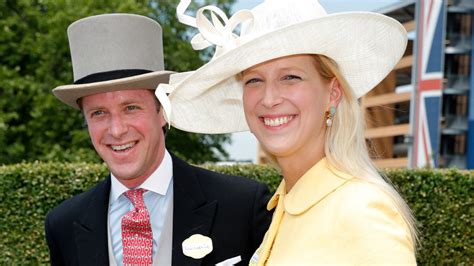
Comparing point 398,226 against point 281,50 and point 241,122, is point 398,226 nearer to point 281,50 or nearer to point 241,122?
point 281,50

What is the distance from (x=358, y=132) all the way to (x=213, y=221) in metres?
1.17

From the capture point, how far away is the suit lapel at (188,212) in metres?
3.03

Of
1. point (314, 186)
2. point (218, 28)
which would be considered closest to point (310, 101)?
point (314, 186)

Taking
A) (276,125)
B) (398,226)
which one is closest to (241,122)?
(276,125)

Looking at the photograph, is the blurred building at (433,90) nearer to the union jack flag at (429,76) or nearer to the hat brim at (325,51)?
the union jack flag at (429,76)

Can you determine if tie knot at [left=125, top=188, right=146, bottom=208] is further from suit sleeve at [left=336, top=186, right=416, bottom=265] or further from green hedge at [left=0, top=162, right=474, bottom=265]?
green hedge at [left=0, top=162, right=474, bottom=265]

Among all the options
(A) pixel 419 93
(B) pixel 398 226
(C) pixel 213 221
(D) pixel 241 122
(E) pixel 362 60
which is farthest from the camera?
(A) pixel 419 93

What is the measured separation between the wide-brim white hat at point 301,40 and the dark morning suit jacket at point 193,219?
767mm

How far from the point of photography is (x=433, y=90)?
38.3 meters

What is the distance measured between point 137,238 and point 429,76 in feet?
120

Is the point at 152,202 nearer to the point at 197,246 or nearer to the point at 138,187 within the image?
the point at 138,187

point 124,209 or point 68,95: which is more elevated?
point 68,95

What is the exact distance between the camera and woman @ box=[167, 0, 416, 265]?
1.90m

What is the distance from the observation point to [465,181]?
772cm
